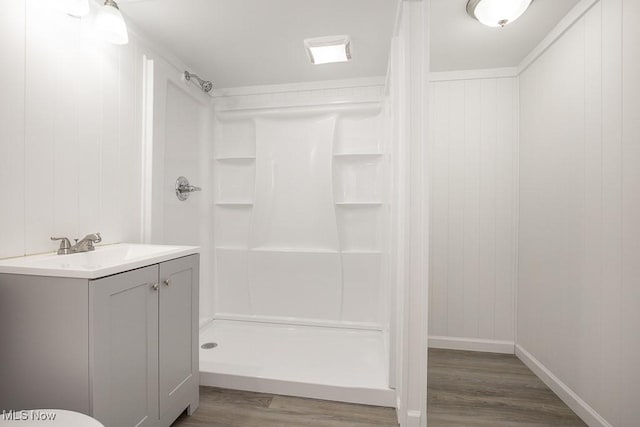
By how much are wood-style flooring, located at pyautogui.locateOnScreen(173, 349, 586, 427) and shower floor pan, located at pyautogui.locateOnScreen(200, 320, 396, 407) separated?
2.3 inches

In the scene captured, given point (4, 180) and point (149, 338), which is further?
point (149, 338)

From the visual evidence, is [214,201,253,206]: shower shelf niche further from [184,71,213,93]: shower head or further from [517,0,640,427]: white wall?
[517,0,640,427]: white wall

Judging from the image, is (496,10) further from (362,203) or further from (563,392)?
(563,392)

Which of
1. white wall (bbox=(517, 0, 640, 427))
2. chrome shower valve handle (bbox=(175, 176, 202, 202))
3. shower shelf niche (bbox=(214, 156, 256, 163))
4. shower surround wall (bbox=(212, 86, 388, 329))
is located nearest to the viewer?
white wall (bbox=(517, 0, 640, 427))

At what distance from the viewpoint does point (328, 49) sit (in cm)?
215

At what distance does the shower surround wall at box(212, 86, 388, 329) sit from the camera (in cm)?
281

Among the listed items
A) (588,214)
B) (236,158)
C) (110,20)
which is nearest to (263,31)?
(110,20)

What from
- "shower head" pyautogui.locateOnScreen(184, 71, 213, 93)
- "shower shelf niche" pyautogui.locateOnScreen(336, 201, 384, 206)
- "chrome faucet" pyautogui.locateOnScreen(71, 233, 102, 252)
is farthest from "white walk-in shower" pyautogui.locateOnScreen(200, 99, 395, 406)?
"chrome faucet" pyautogui.locateOnScreen(71, 233, 102, 252)

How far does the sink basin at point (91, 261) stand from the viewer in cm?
110

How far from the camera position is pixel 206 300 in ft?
9.56

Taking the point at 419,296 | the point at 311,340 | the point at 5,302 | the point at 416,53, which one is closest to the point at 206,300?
the point at 311,340

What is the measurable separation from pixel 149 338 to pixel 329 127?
2116 mm

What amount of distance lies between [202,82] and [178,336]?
6.66 ft

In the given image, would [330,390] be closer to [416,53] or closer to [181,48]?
[416,53]
